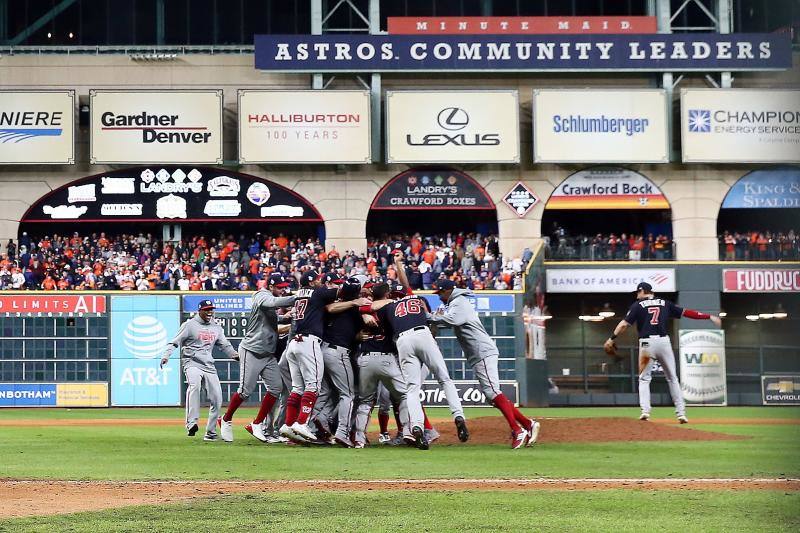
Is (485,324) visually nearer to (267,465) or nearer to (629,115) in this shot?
(629,115)

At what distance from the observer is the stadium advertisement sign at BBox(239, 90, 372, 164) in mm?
40281

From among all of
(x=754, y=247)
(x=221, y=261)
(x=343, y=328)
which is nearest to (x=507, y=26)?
(x=754, y=247)

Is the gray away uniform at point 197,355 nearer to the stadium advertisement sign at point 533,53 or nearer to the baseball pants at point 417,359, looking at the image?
the baseball pants at point 417,359

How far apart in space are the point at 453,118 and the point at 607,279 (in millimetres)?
7485

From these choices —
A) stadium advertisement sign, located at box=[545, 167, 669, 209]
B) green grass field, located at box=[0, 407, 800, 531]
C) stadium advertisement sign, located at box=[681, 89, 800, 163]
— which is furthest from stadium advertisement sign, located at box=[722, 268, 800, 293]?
green grass field, located at box=[0, 407, 800, 531]

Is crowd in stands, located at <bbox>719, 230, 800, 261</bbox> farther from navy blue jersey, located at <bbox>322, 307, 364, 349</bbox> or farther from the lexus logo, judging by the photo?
navy blue jersey, located at <bbox>322, 307, 364, 349</bbox>

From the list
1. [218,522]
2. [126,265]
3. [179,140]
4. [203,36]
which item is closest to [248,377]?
[218,522]

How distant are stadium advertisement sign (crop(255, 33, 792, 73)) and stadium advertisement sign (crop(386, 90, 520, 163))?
1003 millimetres

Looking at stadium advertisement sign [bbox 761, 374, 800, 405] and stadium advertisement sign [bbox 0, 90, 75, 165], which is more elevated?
stadium advertisement sign [bbox 0, 90, 75, 165]

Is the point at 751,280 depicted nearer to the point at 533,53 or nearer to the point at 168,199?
the point at 533,53

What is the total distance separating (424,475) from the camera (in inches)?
465

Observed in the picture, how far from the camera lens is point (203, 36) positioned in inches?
1677

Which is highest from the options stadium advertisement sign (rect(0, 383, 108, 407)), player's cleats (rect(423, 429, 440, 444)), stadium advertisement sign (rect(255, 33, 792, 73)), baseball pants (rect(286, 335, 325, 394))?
stadium advertisement sign (rect(255, 33, 792, 73))

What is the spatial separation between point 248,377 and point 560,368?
2636 cm
